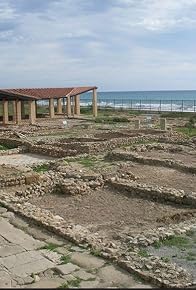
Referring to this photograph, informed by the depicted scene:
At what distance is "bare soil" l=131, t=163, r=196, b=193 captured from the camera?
13727mm

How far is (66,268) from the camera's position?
23.5 feet

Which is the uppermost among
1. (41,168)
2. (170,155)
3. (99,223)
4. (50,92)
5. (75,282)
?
(50,92)

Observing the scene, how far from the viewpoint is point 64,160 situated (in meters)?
18.0

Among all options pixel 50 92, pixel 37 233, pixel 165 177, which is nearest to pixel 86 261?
pixel 37 233

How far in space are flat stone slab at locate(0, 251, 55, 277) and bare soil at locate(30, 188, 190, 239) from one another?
1849mm

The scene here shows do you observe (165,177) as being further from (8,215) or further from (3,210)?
(8,215)

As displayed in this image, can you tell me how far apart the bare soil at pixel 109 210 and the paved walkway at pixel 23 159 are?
6578 millimetres

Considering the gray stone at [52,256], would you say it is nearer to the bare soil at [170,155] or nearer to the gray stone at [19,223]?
the gray stone at [19,223]

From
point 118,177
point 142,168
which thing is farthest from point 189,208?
point 142,168

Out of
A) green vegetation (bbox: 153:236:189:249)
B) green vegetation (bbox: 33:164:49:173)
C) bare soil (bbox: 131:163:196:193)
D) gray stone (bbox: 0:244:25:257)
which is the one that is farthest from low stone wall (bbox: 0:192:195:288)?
green vegetation (bbox: 33:164:49:173)

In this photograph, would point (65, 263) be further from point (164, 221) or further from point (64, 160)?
point (64, 160)

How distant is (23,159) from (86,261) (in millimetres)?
13127

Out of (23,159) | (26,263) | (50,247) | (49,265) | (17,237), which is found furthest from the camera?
(23,159)

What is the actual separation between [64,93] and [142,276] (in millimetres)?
40099
